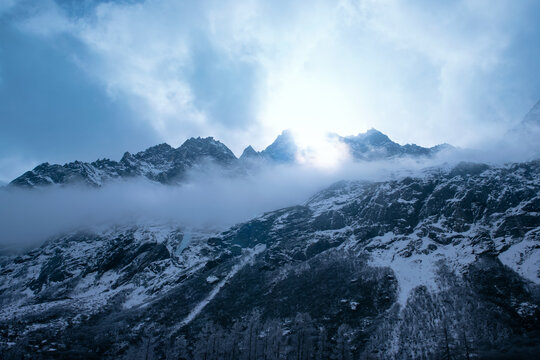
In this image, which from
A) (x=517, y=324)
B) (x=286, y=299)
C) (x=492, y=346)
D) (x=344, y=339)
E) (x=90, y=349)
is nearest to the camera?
(x=492, y=346)

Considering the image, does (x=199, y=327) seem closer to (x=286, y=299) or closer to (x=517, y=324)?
(x=286, y=299)

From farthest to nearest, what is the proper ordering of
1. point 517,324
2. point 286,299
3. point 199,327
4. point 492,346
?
point 286,299, point 199,327, point 517,324, point 492,346

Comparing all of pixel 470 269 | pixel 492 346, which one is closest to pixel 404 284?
pixel 470 269

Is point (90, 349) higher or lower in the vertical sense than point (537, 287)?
lower

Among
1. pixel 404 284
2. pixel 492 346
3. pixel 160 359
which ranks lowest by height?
pixel 160 359

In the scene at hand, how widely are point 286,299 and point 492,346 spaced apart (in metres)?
96.6

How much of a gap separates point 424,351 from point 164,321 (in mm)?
126429

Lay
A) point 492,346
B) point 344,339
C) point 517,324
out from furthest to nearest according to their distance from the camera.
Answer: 1. point 344,339
2. point 517,324
3. point 492,346

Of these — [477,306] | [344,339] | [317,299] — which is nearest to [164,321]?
[317,299]

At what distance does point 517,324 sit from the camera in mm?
143375

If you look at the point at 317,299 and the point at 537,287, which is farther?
the point at 317,299

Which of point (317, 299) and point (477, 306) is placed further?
point (317, 299)

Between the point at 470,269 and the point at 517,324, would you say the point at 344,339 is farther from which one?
the point at 470,269

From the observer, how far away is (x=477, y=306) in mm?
156375
